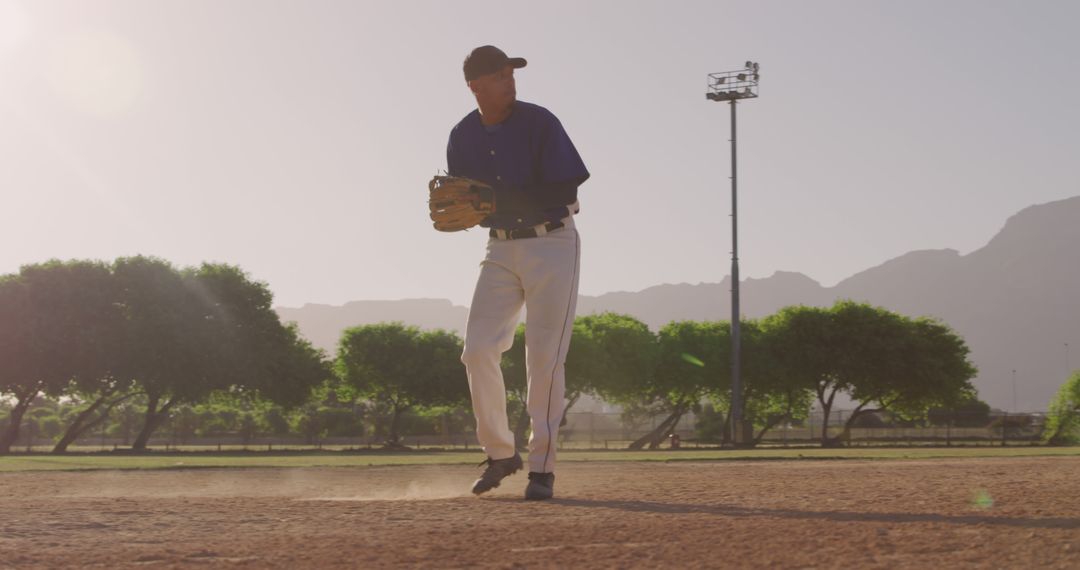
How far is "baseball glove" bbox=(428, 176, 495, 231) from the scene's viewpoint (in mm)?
6348

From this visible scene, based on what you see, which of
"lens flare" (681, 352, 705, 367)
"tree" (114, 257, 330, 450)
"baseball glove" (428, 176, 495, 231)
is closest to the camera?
"baseball glove" (428, 176, 495, 231)

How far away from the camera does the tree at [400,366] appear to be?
204 ft

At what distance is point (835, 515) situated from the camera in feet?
16.5

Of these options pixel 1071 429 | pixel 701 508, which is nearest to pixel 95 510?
pixel 701 508

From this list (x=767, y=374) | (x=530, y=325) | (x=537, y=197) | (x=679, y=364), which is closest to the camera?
(x=537, y=197)

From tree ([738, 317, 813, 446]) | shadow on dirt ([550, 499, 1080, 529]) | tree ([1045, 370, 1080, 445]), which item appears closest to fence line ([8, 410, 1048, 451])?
tree ([738, 317, 813, 446])

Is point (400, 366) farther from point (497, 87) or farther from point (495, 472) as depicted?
point (497, 87)

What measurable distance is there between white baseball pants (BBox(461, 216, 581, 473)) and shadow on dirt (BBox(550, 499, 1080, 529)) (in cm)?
73

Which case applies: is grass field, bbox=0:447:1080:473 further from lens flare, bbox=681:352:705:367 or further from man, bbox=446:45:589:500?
lens flare, bbox=681:352:705:367

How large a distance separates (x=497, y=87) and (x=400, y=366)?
5655cm

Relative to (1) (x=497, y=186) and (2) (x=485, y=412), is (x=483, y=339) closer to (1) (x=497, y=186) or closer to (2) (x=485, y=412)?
(2) (x=485, y=412)

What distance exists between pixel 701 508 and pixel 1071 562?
223cm

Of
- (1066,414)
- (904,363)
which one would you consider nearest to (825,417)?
(904,363)

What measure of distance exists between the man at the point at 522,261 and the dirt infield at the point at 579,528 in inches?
17.6
